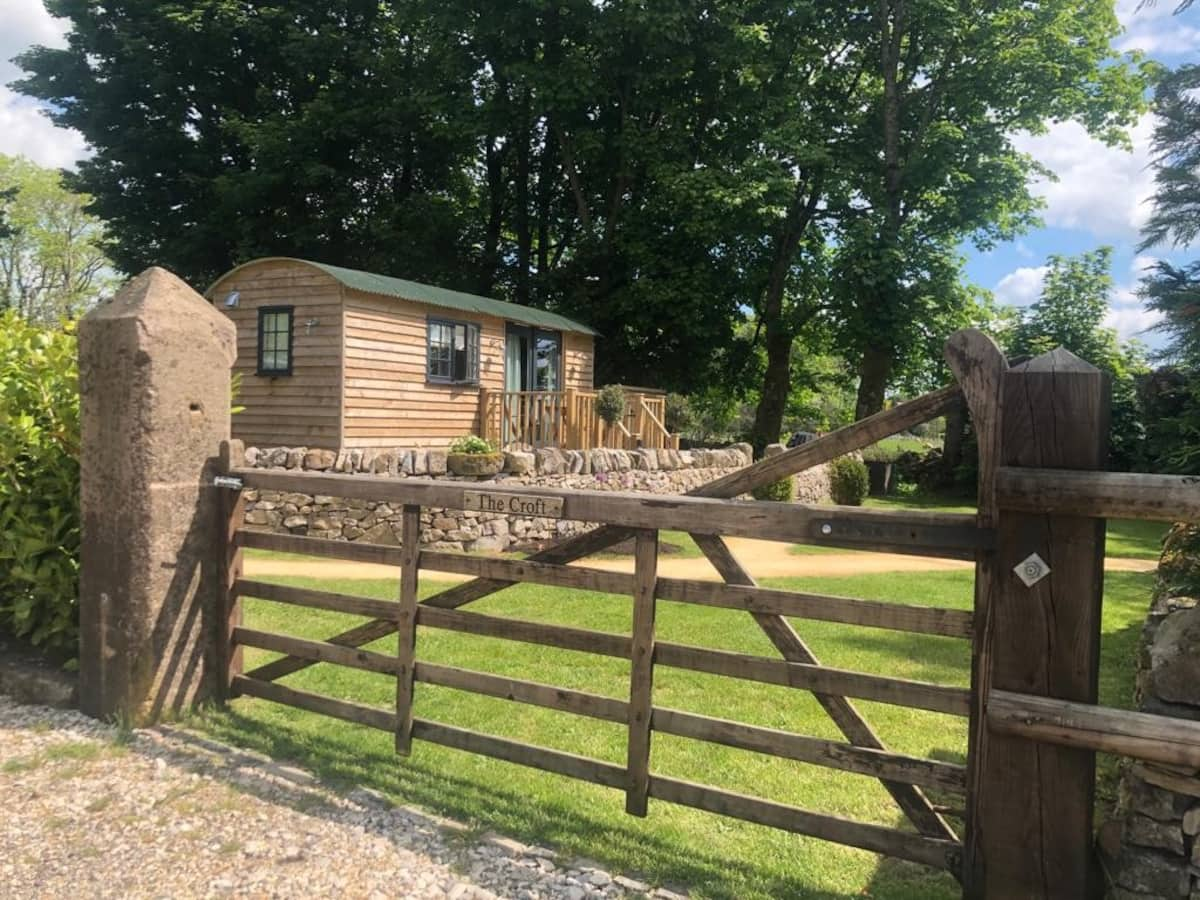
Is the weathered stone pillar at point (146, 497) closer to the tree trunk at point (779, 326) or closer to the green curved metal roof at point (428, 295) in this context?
the green curved metal roof at point (428, 295)

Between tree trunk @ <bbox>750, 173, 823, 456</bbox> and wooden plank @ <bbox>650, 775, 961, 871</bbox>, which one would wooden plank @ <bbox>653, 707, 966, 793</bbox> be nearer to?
wooden plank @ <bbox>650, 775, 961, 871</bbox>

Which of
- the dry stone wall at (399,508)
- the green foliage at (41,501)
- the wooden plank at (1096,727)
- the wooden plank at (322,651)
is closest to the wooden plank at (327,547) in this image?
the wooden plank at (322,651)

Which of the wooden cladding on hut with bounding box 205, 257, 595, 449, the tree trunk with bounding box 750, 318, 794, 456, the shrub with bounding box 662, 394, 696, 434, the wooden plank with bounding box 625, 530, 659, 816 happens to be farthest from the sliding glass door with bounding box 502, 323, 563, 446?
the wooden plank with bounding box 625, 530, 659, 816

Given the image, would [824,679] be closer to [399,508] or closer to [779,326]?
[399,508]

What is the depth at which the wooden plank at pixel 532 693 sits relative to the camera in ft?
11.7

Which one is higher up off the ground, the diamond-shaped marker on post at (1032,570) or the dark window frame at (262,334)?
the dark window frame at (262,334)

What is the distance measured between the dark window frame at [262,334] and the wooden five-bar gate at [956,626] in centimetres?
1165

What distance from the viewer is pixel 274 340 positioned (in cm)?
1485

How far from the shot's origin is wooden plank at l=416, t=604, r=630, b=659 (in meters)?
3.61

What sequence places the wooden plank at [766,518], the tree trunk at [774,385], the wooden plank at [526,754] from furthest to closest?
the tree trunk at [774,385], the wooden plank at [526,754], the wooden plank at [766,518]

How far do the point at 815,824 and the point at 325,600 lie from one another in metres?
2.69

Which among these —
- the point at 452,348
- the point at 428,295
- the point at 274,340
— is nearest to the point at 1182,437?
the point at 428,295

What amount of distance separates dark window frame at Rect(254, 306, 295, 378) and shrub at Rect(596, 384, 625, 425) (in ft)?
21.1

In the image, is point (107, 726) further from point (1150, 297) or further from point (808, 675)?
point (1150, 297)
